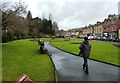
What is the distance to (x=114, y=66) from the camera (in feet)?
42.9

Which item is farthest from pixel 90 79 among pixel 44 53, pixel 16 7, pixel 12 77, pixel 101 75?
pixel 16 7

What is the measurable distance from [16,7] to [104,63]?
17.3 m

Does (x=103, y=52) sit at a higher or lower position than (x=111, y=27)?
Answer: lower

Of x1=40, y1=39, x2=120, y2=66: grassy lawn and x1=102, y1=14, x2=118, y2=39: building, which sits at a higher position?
x1=102, y1=14, x2=118, y2=39: building

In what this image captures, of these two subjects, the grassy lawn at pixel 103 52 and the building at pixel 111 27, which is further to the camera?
the building at pixel 111 27

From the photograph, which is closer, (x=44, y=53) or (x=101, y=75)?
(x=101, y=75)

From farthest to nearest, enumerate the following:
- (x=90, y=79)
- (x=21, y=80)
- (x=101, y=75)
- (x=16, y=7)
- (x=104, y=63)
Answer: (x=16, y=7), (x=104, y=63), (x=101, y=75), (x=90, y=79), (x=21, y=80)

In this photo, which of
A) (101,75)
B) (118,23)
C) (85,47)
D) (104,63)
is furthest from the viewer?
(118,23)

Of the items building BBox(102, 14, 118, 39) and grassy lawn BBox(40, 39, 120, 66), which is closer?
grassy lawn BBox(40, 39, 120, 66)

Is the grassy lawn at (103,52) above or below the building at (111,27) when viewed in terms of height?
below

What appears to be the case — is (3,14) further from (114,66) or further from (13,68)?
(114,66)

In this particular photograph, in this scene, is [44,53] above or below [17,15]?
below

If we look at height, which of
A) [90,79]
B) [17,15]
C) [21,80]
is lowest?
[90,79]

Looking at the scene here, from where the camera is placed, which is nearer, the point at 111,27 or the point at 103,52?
the point at 103,52
